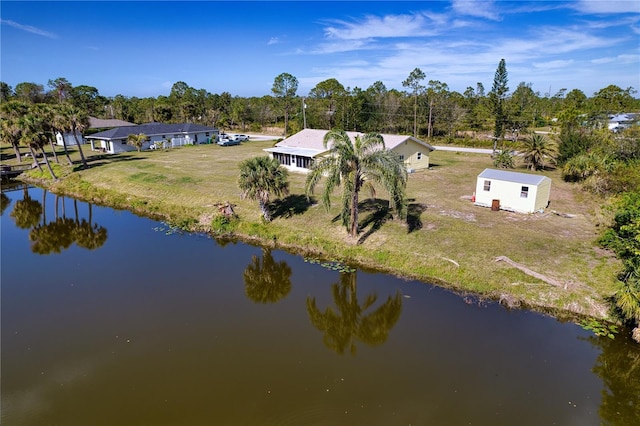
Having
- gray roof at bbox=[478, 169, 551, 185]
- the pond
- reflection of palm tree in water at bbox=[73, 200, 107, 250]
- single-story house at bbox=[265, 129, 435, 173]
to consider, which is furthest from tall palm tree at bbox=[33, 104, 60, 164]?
gray roof at bbox=[478, 169, 551, 185]

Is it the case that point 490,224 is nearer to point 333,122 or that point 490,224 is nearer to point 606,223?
point 606,223

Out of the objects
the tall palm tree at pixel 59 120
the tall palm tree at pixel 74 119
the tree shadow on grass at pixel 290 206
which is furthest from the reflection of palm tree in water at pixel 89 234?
the tall palm tree at pixel 74 119

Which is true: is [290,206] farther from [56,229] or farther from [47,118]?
[47,118]

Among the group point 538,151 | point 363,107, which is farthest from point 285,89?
point 538,151

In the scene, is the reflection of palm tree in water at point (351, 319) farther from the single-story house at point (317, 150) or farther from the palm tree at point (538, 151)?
the palm tree at point (538, 151)

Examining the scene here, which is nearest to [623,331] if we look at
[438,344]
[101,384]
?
[438,344]

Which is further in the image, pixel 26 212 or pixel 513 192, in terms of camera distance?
pixel 26 212
